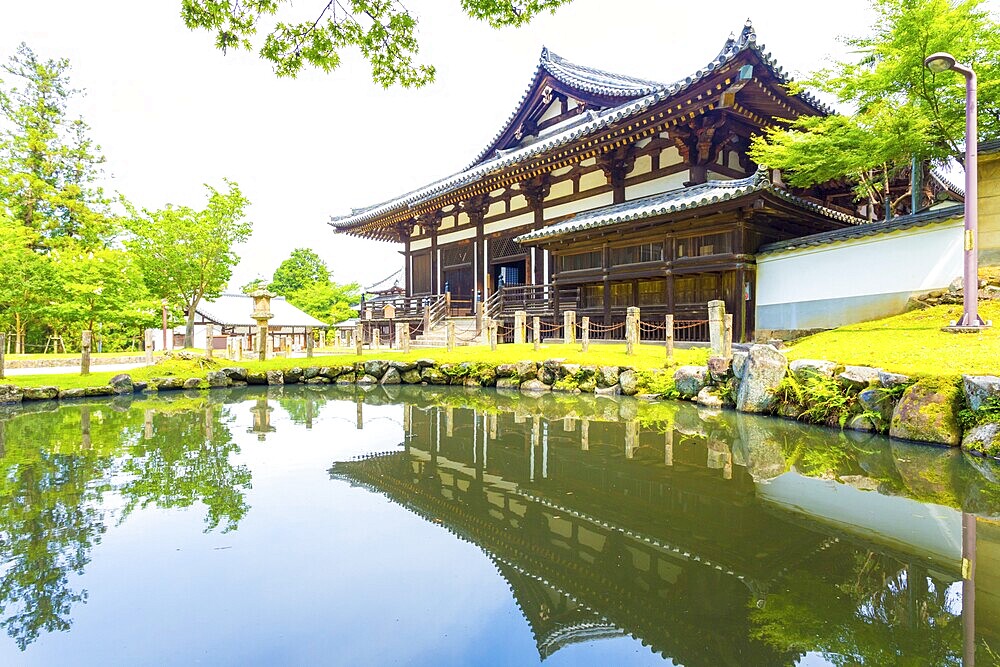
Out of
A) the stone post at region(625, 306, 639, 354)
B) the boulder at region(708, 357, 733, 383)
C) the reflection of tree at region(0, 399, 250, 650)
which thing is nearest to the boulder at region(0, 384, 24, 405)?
the reflection of tree at region(0, 399, 250, 650)

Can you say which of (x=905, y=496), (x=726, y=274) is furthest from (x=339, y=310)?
(x=905, y=496)

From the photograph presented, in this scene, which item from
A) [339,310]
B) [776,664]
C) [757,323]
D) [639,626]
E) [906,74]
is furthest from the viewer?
[339,310]

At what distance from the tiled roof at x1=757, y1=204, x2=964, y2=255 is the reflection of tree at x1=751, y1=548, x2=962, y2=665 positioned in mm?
8882

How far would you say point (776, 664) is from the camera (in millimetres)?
2041

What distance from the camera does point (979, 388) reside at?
521 centimetres

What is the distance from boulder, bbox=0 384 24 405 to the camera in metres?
10.1

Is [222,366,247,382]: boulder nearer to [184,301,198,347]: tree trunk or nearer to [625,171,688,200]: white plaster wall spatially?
[625,171,688,200]: white plaster wall

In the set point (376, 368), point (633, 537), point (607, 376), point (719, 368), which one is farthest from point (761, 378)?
point (376, 368)

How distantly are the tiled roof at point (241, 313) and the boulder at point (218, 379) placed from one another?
727 inches

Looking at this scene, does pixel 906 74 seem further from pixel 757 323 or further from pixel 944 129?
pixel 757 323

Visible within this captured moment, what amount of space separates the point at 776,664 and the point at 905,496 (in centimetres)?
281

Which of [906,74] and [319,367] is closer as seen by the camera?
[906,74]

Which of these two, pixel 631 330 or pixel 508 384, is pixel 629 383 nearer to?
pixel 631 330

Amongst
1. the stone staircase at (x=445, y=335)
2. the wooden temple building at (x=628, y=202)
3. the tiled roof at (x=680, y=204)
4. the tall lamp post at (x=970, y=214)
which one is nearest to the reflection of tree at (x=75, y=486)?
the stone staircase at (x=445, y=335)
